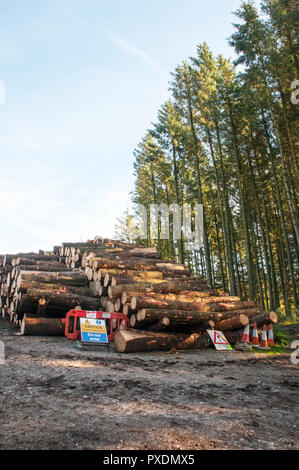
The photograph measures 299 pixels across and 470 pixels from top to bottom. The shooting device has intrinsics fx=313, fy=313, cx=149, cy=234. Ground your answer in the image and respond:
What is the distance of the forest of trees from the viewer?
16.0 meters

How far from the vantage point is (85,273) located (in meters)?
11.6

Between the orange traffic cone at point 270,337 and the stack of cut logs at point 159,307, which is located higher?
the stack of cut logs at point 159,307

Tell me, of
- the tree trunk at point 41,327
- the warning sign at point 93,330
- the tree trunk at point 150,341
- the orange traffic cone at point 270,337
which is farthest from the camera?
the orange traffic cone at point 270,337

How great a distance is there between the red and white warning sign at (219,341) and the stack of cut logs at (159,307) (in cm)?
17

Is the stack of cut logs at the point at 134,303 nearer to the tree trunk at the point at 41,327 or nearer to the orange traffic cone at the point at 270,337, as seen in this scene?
the tree trunk at the point at 41,327

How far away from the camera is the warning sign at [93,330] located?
8.30 metres

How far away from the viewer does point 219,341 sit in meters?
9.25

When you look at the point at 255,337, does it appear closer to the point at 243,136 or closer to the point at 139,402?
the point at 139,402

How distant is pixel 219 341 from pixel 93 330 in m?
3.71

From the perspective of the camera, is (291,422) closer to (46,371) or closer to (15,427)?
(15,427)

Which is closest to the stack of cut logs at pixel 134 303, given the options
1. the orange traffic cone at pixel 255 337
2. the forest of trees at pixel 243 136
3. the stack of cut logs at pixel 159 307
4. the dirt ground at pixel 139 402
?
the stack of cut logs at pixel 159 307

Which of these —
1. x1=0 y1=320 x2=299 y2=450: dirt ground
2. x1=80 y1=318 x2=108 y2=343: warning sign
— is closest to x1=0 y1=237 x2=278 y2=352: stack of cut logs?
x1=80 y1=318 x2=108 y2=343: warning sign

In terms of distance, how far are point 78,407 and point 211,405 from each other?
1.78m
